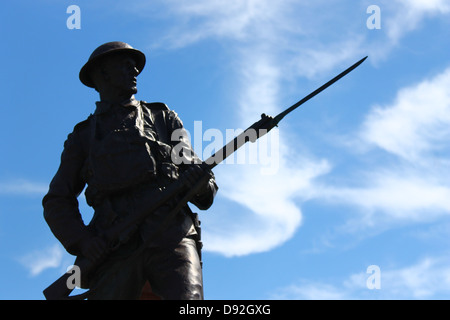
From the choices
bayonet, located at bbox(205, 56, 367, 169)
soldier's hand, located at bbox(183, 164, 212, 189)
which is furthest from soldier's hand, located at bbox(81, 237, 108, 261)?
bayonet, located at bbox(205, 56, 367, 169)

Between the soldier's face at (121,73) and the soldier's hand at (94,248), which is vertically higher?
the soldier's face at (121,73)

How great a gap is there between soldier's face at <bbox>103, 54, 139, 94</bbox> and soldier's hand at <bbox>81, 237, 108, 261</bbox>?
184 centimetres

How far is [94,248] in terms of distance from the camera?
28.0 ft

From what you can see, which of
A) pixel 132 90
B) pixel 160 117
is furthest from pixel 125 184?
pixel 132 90

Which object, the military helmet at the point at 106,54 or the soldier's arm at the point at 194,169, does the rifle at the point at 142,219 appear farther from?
the military helmet at the point at 106,54

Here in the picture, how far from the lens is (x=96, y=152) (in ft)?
29.5

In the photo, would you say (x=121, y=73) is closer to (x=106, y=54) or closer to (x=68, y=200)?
(x=106, y=54)

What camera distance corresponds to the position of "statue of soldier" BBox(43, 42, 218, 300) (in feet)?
27.6

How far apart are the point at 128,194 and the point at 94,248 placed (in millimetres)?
690

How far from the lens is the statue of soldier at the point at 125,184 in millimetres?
8422

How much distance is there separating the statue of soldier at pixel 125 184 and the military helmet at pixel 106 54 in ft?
0.04

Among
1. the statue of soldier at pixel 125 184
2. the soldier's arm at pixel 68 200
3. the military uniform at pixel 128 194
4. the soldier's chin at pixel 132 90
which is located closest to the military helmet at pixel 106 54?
the statue of soldier at pixel 125 184

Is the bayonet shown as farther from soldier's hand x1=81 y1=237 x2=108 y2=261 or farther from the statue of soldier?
soldier's hand x1=81 y1=237 x2=108 y2=261
